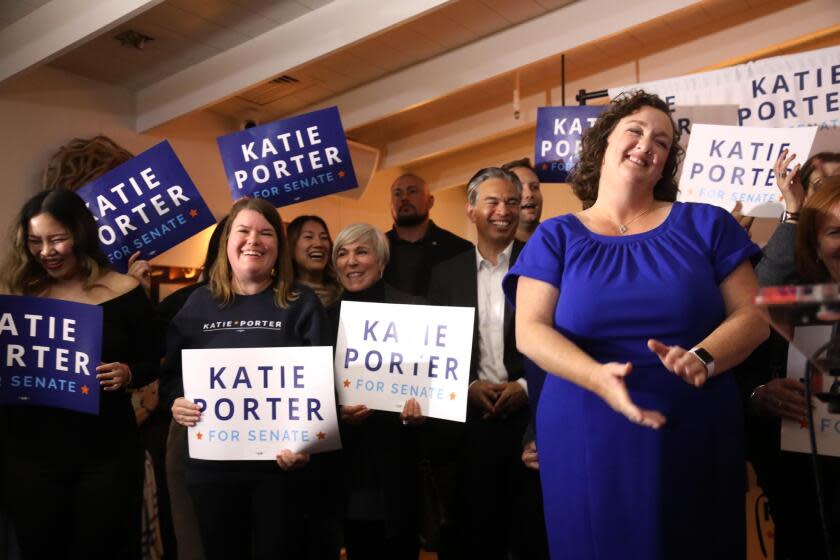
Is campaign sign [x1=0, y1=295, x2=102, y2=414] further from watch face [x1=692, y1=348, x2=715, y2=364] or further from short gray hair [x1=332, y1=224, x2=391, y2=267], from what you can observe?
watch face [x1=692, y1=348, x2=715, y2=364]

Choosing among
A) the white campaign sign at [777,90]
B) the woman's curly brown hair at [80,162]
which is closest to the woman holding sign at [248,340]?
the white campaign sign at [777,90]

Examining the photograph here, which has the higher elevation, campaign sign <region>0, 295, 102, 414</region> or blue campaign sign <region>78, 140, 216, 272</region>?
blue campaign sign <region>78, 140, 216, 272</region>

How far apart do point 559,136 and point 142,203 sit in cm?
222

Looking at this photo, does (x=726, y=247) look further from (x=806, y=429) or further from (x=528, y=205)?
(x=528, y=205)

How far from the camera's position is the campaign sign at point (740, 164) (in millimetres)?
3102

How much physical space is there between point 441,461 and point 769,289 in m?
2.09

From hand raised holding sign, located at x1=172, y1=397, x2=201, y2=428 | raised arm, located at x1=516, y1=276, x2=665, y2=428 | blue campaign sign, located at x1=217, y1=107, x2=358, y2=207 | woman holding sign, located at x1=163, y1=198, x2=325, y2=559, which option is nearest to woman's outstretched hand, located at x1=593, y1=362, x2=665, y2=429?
raised arm, located at x1=516, y1=276, x2=665, y2=428

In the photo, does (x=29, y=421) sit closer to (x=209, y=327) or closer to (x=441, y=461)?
(x=209, y=327)

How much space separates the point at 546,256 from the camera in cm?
171

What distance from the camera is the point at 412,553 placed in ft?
9.34

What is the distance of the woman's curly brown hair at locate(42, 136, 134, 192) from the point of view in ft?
19.1

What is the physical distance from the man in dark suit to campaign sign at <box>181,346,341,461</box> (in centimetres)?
60

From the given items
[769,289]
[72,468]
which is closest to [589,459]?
[769,289]

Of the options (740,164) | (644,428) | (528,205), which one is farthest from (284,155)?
(644,428)
